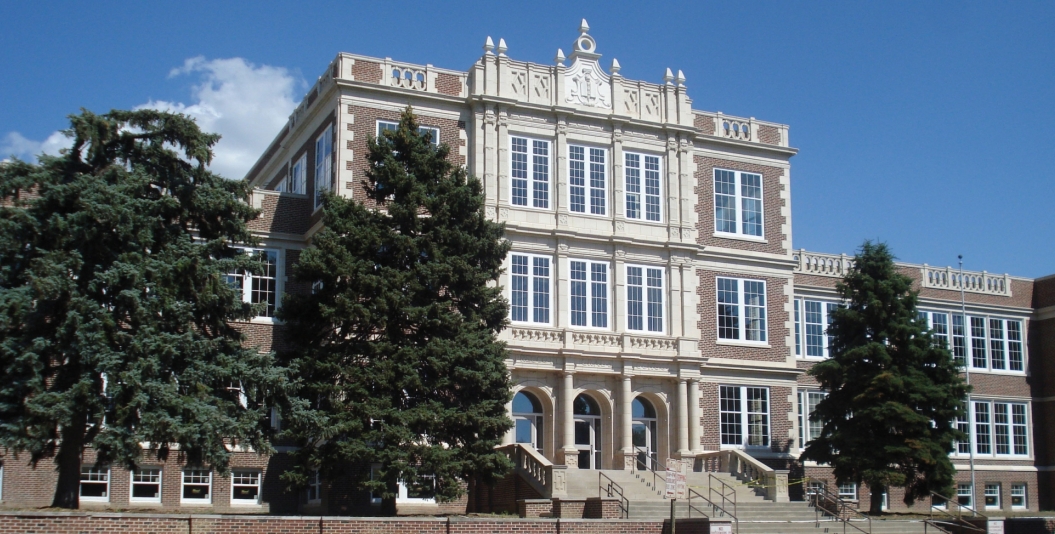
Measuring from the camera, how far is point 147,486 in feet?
114

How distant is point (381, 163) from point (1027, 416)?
3273cm

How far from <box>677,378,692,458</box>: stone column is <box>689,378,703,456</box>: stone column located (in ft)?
0.65

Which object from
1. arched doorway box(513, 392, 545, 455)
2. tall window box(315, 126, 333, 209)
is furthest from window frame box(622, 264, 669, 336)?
tall window box(315, 126, 333, 209)

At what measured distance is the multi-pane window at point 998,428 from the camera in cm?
5072

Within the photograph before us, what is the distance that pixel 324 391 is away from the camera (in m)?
30.2

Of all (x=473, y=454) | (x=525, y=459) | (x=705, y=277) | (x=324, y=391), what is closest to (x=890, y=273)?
(x=705, y=277)

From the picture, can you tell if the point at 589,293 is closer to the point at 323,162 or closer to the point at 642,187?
the point at 642,187

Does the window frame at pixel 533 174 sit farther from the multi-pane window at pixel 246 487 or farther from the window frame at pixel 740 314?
the multi-pane window at pixel 246 487

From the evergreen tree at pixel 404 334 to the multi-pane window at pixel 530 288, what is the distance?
482 centimetres

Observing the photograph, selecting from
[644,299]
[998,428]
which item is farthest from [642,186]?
[998,428]

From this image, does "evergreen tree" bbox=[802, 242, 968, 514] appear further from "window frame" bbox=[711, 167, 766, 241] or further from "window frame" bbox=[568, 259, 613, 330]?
"window frame" bbox=[568, 259, 613, 330]

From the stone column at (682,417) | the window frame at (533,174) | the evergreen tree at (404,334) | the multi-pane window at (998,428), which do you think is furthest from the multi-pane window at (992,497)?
the evergreen tree at (404,334)

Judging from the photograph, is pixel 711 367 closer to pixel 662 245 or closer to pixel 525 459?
pixel 662 245

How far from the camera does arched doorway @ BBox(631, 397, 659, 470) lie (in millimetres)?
39906
